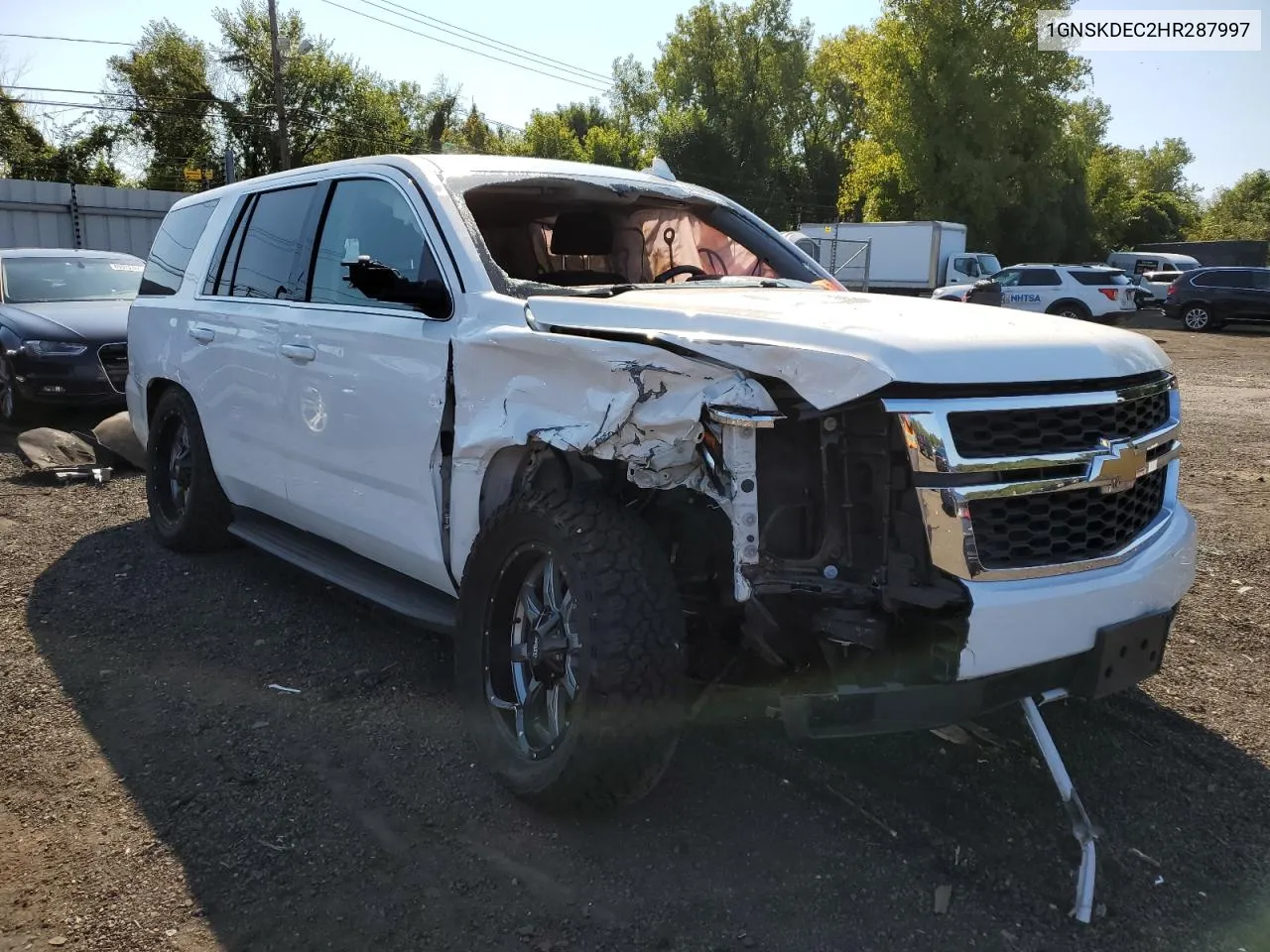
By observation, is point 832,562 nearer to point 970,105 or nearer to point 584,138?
point 970,105

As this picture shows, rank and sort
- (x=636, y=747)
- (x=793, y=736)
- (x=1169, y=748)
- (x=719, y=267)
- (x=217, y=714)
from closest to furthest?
(x=793, y=736)
(x=636, y=747)
(x=1169, y=748)
(x=217, y=714)
(x=719, y=267)

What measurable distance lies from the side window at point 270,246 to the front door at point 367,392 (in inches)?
8.3

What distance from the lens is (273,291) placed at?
455 cm

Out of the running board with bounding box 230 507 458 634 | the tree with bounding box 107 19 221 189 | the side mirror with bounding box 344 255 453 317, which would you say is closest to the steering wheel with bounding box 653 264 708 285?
the side mirror with bounding box 344 255 453 317

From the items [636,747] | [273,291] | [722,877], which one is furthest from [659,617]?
[273,291]

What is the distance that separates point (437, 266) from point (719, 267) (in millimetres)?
1345

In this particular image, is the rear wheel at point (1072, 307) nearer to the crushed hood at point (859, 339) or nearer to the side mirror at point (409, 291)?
the crushed hood at point (859, 339)

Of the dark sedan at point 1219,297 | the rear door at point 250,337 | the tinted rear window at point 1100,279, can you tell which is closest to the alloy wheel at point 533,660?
the rear door at point 250,337

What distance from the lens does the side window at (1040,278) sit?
26609mm

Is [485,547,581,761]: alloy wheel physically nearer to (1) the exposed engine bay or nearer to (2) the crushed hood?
(1) the exposed engine bay

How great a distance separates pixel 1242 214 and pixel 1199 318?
6484 centimetres

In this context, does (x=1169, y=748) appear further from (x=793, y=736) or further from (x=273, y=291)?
(x=273, y=291)

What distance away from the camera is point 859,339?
2545mm

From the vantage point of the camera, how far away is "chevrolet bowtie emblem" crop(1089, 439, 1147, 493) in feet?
8.87
